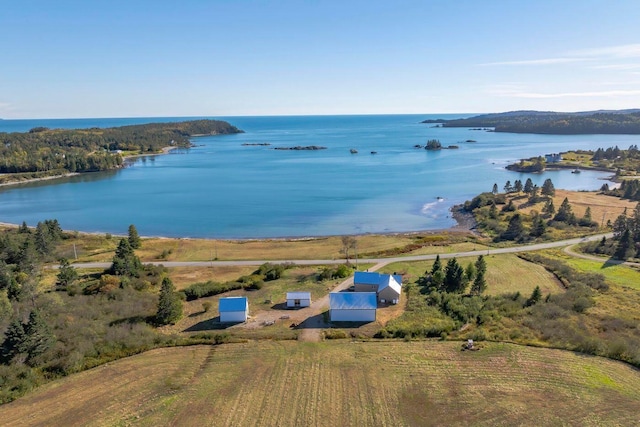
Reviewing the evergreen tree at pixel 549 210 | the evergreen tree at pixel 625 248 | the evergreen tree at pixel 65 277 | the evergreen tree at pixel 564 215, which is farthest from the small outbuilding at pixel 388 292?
the evergreen tree at pixel 549 210

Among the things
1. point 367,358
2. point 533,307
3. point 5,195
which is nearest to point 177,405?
point 367,358

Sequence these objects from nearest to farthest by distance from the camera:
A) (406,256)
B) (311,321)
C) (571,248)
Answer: (311,321), (406,256), (571,248)

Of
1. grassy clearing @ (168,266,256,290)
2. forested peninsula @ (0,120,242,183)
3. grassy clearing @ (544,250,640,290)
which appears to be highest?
forested peninsula @ (0,120,242,183)

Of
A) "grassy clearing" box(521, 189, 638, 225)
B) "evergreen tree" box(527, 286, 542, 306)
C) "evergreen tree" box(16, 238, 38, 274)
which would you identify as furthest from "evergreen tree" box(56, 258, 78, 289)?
"grassy clearing" box(521, 189, 638, 225)

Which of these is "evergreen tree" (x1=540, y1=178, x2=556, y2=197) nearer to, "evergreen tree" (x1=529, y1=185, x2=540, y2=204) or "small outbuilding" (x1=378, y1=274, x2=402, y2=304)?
"evergreen tree" (x1=529, y1=185, x2=540, y2=204)

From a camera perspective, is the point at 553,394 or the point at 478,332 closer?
the point at 553,394

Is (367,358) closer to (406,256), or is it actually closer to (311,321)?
(311,321)
